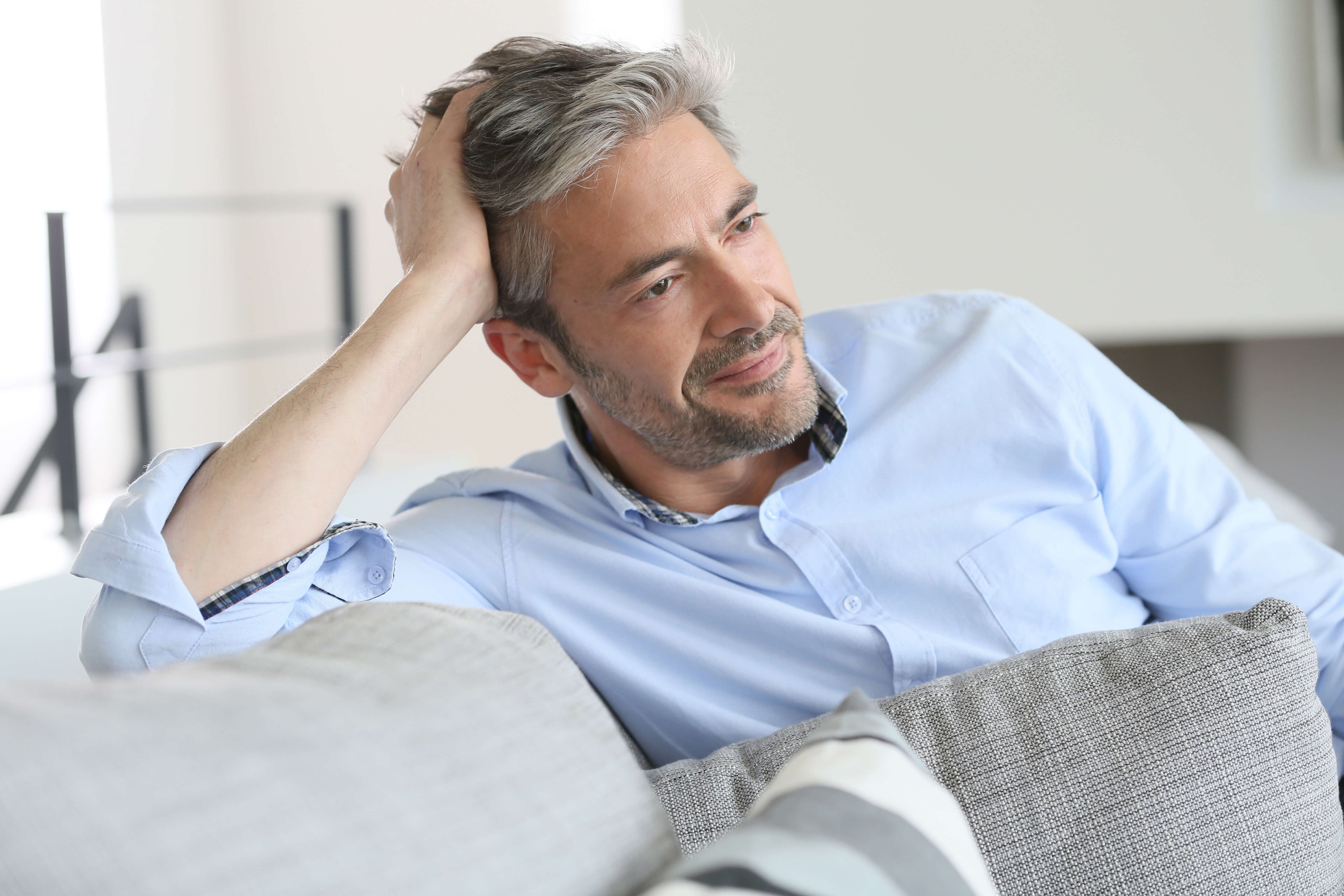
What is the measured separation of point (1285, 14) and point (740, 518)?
2360mm

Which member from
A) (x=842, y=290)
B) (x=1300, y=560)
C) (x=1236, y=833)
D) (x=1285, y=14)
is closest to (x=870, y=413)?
(x=1300, y=560)

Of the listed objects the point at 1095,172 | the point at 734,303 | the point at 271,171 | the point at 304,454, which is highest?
the point at 271,171

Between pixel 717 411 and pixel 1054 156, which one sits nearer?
pixel 717 411

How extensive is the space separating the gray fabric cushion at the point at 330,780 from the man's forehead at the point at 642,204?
0.70 m

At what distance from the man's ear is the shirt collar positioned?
0.06 m

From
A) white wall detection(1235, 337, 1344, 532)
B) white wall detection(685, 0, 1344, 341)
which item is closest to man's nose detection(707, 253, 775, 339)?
white wall detection(685, 0, 1344, 341)

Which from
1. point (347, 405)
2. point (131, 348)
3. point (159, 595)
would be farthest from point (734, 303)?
point (131, 348)

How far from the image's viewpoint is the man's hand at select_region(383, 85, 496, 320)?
1.21 meters

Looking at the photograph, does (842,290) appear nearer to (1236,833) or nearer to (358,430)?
(358,430)

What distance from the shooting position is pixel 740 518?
47.0 inches

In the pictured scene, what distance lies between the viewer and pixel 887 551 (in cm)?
114

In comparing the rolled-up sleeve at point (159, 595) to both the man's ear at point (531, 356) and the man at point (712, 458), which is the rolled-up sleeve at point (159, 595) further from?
the man's ear at point (531, 356)

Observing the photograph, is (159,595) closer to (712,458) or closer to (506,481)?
(506,481)

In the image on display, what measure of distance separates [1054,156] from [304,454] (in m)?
2.38
